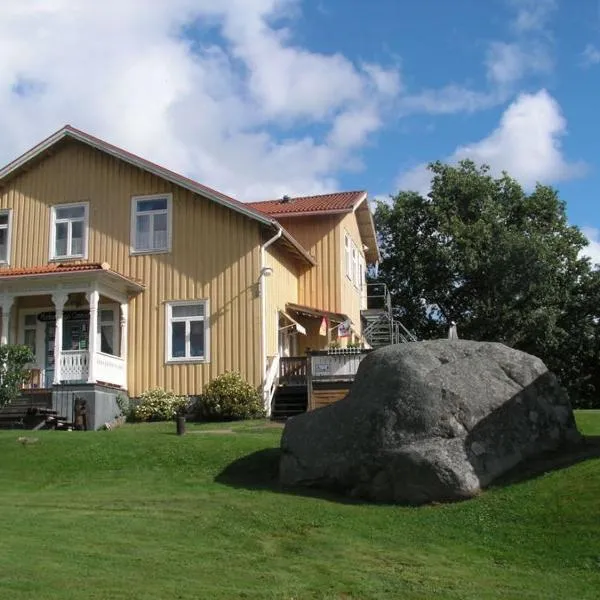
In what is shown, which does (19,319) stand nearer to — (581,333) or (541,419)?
(541,419)

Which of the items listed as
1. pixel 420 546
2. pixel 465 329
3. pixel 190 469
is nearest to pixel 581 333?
pixel 465 329

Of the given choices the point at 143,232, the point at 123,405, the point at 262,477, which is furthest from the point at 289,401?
the point at 262,477

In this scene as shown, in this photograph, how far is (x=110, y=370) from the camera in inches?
951

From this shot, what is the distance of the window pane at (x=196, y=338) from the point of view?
24750 mm

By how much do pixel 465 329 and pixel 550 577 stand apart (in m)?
31.7

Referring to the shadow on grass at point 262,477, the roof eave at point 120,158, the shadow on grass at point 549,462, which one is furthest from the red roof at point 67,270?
the shadow on grass at point 549,462

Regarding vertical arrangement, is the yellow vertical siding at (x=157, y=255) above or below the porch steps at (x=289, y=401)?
above

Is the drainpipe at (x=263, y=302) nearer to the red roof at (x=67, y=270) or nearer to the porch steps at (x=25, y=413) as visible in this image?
the red roof at (x=67, y=270)

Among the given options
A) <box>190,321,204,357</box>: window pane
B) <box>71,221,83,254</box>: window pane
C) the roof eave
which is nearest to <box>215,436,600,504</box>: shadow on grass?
<box>190,321,204,357</box>: window pane

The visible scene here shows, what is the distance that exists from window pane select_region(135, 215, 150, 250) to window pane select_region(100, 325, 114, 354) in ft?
8.77

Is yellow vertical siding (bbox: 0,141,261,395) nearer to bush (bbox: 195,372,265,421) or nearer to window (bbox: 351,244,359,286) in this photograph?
bush (bbox: 195,372,265,421)

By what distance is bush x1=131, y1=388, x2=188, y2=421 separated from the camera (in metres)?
23.7

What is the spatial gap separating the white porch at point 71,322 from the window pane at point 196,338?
2.08 m

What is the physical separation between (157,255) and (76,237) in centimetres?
298
